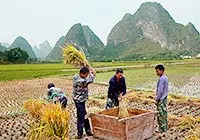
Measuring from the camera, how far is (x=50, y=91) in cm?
572

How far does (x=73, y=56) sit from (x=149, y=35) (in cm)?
8380

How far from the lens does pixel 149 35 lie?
8769 centimetres

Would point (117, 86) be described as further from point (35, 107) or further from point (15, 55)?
point (15, 55)

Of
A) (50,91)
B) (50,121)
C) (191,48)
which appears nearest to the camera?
(50,121)

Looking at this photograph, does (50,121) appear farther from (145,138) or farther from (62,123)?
(145,138)

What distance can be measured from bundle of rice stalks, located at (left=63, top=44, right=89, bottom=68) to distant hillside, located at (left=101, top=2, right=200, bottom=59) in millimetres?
68258

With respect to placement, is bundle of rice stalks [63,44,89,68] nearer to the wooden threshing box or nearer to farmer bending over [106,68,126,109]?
farmer bending over [106,68,126,109]

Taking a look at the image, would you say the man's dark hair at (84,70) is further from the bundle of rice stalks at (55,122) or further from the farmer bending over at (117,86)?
the bundle of rice stalks at (55,122)

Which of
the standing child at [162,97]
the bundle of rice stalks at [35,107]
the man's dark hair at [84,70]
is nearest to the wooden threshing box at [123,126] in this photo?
the standing child at [162,97]

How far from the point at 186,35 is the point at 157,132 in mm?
79670

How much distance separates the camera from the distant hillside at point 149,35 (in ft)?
261

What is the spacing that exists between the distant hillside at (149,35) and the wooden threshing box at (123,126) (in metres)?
68.5

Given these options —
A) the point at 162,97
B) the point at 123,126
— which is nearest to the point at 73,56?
the point at 123,126

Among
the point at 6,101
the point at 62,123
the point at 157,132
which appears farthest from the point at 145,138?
the point at 6,101
